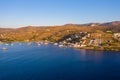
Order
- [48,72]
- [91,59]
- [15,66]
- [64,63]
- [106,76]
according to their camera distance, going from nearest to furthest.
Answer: [106,76] < [48,72] < [15,66] < [64,63] < [91,59]

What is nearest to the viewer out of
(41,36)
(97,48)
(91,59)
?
(91,59)

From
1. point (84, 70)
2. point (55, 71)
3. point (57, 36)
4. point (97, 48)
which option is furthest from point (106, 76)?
point (57, 36)

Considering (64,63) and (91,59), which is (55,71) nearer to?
(64,63)

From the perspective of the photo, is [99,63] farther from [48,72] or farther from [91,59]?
[48,72]

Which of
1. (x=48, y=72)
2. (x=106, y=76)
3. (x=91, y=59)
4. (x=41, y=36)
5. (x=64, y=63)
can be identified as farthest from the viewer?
(x=41, y=36)

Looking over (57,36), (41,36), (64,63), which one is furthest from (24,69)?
(41,36)

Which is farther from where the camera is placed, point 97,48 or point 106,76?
point 97,48

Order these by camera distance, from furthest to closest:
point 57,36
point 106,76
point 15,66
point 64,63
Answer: point 57,36
point 64,63
point 15,66
point 106,76

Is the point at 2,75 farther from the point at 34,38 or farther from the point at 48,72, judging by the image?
the point at 34,38

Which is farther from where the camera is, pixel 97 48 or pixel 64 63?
pixel 97 48
